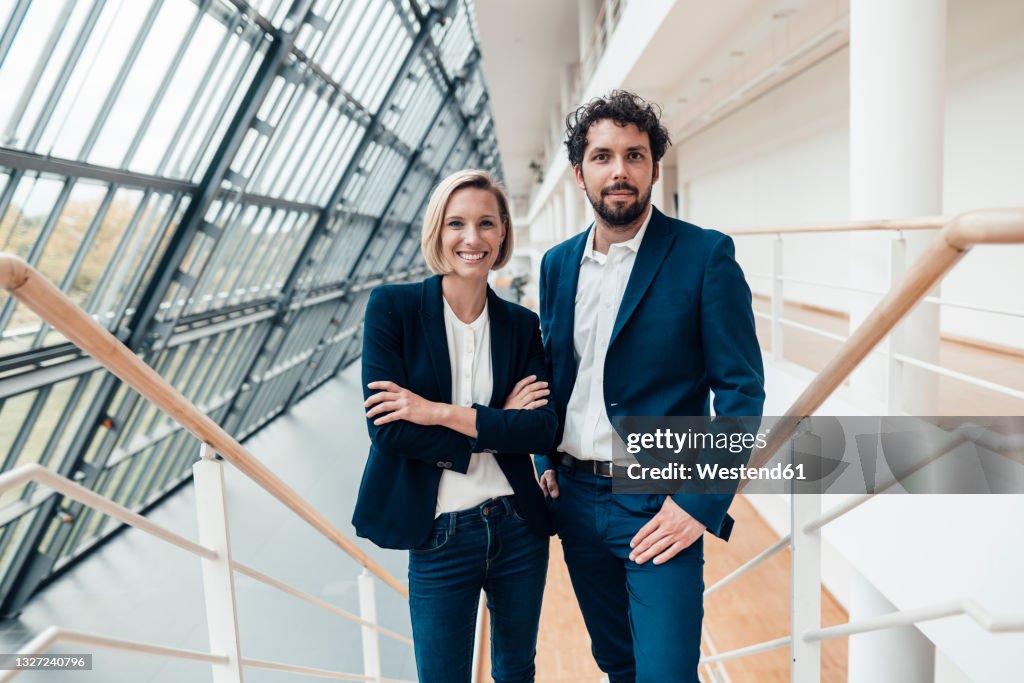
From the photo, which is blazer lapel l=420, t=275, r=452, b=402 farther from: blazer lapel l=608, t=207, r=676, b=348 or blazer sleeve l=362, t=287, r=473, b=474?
blazer lapel l=608, t=207, r=676, b=348

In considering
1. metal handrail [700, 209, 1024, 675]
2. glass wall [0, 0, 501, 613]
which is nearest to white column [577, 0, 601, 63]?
glass wall [0, 0, 501, 613]

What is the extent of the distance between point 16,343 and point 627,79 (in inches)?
243

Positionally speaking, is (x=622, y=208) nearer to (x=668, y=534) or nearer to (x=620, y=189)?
(x=620, y=189)

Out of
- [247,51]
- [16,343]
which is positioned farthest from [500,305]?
[247,51]

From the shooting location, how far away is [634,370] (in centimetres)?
181

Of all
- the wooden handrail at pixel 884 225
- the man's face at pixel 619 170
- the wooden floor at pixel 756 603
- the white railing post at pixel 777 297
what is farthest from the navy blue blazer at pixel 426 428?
the white railing post at pixel 777 297

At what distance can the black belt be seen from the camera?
1.84 m

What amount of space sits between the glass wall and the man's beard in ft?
13.8

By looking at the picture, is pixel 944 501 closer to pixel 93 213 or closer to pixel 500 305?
pixel 500 305

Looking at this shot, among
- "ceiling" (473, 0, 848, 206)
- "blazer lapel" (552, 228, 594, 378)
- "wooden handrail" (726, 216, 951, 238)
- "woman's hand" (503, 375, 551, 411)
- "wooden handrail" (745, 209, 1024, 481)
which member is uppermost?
"ceiling" (473, 0, 848, 206)

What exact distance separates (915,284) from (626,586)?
1142 millimetres

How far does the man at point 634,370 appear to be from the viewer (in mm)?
1697

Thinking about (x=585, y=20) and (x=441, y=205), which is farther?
(x=585, y=20)

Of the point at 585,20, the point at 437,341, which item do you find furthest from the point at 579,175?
the point at 585,20
